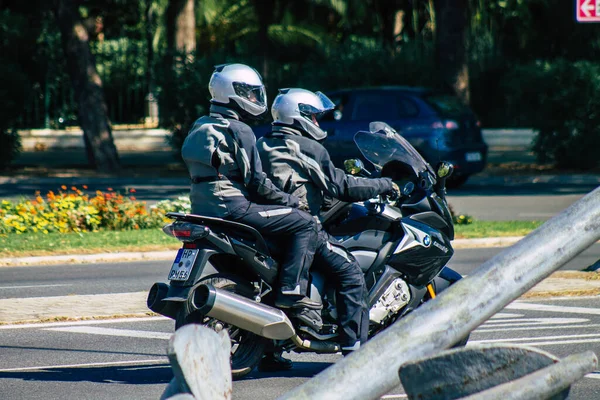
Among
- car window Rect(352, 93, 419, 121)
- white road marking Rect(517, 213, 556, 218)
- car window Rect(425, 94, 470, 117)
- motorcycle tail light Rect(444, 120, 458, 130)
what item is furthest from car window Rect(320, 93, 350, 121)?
white road marking Rect(517, 213, 556, 218)

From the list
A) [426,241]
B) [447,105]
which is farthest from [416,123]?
[426,241]

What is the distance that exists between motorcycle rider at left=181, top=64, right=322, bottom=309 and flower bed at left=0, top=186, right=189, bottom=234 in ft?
27.5

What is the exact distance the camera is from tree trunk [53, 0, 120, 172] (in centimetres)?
2444

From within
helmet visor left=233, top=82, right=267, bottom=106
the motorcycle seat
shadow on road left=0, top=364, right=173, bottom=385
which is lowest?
shadow on road left=0, top=364, right=173, bottom=385

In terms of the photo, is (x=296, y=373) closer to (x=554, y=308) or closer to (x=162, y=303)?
(x=162, y=303)

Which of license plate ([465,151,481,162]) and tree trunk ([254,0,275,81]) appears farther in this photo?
tree trunk ([254,0,275,81])

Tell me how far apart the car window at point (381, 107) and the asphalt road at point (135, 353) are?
38.3ft

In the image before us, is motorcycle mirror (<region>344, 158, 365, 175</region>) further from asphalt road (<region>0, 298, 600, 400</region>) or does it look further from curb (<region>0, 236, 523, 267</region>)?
curb (<region>0, 236, 523, 267</region>)

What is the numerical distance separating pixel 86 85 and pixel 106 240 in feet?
39.8

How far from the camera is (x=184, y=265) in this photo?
6285 mm

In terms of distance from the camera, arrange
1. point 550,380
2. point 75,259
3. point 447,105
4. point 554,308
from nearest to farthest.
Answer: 1. point 550,380
2. point 554,308
3. point 75,259
4. point 447,105

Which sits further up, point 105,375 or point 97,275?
point 105,375

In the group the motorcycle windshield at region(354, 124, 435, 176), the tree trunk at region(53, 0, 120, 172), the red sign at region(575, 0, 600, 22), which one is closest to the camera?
the motorcycle windshield at region(354, 124, 435, 176)

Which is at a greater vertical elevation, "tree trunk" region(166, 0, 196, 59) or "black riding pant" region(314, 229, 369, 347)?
"tree trunk" region(166, 0, 196, 59)
